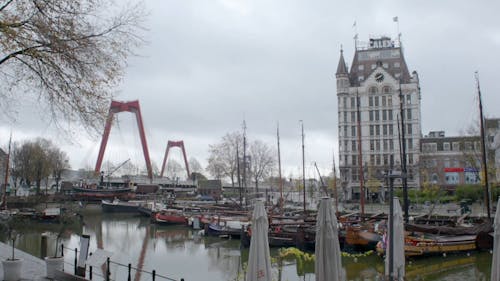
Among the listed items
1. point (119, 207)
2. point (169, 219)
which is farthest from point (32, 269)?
point (119, 207)

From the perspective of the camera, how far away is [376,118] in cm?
7012

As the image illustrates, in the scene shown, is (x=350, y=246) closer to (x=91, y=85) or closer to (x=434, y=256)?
(x=434, y=256)

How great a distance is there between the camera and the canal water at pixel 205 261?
805 inches

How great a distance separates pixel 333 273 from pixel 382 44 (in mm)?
70971

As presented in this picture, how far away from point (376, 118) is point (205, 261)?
50872 millimetres

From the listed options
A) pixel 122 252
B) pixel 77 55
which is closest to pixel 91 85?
pixel 77 55

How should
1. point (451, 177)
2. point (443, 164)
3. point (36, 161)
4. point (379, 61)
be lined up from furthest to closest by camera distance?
point (379, 61), point (443, 164), point (451, 177), point (36, 161)

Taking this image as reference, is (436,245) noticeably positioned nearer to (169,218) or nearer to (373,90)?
(169,218)

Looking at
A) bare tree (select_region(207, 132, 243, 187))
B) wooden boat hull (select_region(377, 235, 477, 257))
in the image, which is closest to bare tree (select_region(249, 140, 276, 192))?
bare tree (select_region(207, 132, 243, 187))

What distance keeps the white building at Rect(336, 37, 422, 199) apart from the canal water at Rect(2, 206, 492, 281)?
36.6m

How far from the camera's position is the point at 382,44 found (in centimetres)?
7481

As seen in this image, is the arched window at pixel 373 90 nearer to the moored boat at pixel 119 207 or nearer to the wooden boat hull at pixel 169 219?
the wooden boat hull at pixel 169 219

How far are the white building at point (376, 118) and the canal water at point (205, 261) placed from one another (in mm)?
36633

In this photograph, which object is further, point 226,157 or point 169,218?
point 226,157
